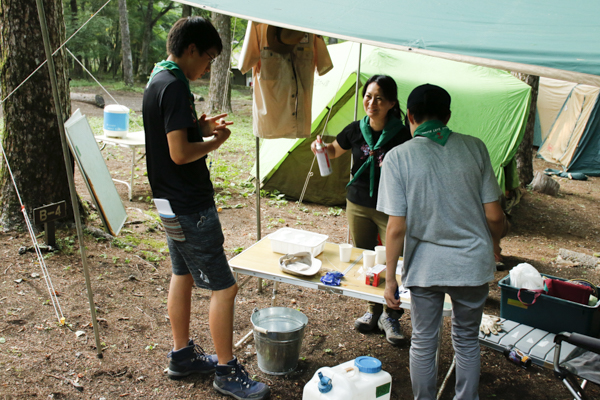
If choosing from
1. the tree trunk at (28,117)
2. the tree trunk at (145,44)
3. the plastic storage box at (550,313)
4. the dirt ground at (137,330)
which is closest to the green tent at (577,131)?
the dirt ground at (137,330)

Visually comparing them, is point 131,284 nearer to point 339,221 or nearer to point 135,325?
point 135,325

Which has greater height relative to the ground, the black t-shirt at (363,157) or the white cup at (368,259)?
the black t-shirt at (363,157)

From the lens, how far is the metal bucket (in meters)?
2.54

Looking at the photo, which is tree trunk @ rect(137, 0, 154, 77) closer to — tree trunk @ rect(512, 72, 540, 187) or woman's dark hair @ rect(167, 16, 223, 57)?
tree trunk @ rect(512, 72, 540, 187)

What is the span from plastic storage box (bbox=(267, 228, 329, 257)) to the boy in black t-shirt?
58cm

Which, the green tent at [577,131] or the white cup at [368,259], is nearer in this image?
the white cup at [368,259]

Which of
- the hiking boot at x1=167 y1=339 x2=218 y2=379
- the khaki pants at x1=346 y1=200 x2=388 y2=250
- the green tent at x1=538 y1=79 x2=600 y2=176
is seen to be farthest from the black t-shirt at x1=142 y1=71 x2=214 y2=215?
the green tent at x1=538 y1=79 x2=600 y2=176

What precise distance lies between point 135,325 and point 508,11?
2.75 metres

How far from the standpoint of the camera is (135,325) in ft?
9.91

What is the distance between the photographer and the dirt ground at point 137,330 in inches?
96.9

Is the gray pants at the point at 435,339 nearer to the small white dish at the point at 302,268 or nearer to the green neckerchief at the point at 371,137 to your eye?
the small white dish at the point at 302,268

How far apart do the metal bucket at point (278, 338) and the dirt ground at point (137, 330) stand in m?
0.07

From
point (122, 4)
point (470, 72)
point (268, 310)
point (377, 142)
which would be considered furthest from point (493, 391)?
point (122, 4)

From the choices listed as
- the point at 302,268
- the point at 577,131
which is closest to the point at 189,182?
the point at 302,268
